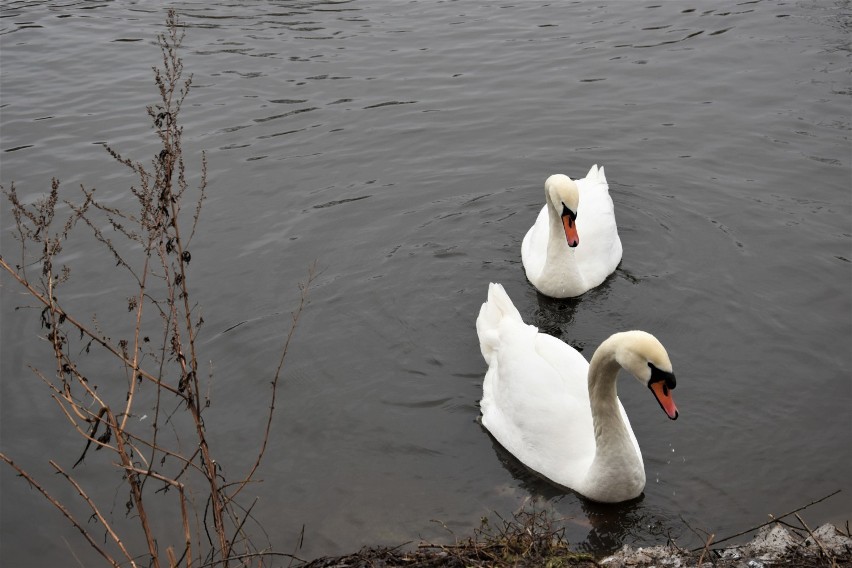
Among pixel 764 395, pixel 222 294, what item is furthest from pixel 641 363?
pixel 222 294

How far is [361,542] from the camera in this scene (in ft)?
20.4

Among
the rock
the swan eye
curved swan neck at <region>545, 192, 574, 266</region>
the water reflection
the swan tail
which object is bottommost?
the water reflection

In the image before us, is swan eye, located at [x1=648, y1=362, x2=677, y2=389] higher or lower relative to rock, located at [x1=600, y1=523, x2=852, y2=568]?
higher

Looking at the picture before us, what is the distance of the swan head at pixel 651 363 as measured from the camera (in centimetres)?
568

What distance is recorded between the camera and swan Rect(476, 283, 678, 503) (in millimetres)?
5844

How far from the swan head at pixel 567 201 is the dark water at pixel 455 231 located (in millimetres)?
763

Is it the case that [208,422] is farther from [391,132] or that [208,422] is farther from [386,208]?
[391,132]

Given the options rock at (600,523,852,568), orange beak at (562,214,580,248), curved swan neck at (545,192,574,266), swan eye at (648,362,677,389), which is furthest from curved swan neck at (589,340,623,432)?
curved swan neck at (545,192,574,266)

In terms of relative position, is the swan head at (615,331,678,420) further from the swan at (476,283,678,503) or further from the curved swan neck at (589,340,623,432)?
the curved swan neck at (589,340,623,432)

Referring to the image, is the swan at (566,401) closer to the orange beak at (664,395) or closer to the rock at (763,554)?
the orange beak at (664,395)

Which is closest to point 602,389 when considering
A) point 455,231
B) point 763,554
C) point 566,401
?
point 566,401

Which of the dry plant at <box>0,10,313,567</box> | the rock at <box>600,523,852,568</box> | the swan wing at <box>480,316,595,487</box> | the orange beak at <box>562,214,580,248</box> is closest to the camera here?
the dry plant at <box>0,10,313,567</box>

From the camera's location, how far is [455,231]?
10047 millimetres

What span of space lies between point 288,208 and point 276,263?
125 cm
